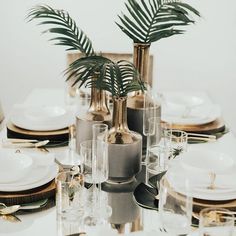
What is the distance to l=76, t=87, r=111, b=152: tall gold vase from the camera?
5.52 feet

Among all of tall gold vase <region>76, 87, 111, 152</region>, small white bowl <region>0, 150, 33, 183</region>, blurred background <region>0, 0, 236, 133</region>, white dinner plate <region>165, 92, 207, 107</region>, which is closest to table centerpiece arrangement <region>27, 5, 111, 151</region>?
tall gold vase <region>76, 87, 111, 152</region>

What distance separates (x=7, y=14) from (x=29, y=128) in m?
1.80

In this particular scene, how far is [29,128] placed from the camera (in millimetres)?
1908

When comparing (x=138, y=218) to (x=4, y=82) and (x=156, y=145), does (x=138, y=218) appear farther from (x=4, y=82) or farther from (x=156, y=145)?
(x=4, y=82)

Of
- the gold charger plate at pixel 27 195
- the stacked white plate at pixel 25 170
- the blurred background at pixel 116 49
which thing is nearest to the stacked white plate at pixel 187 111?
the stacked white plate at pixel 25 170

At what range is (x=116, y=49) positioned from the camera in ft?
11.6

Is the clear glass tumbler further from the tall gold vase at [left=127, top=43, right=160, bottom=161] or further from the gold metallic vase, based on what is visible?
the tall gold vase at [left=127, top=43, right=160, bottom=161]

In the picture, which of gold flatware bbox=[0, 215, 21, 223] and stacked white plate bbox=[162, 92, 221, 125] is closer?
gold flatware bbox=[0, 215, 21, 223]

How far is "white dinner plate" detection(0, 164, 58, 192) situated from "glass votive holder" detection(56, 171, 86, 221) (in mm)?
151

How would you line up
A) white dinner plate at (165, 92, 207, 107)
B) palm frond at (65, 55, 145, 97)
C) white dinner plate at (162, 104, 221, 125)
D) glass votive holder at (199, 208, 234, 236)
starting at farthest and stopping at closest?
white dinner plate at (165, 92, 207, 107)
white dinner plate at (162, 104, 221, 125)
palm frond at (65, 55, 145, 97)
glass votive holder at (199, 208, 234, 236)

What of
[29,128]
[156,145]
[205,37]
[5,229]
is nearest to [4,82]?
[205,37]

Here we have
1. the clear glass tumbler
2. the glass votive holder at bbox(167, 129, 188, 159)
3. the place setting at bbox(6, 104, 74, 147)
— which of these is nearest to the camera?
the clear glass tumbler

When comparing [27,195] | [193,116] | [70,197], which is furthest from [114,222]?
[193,116]

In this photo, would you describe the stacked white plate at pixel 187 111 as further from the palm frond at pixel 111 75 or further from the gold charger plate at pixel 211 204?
the gold charger plate at pixel 211 204
